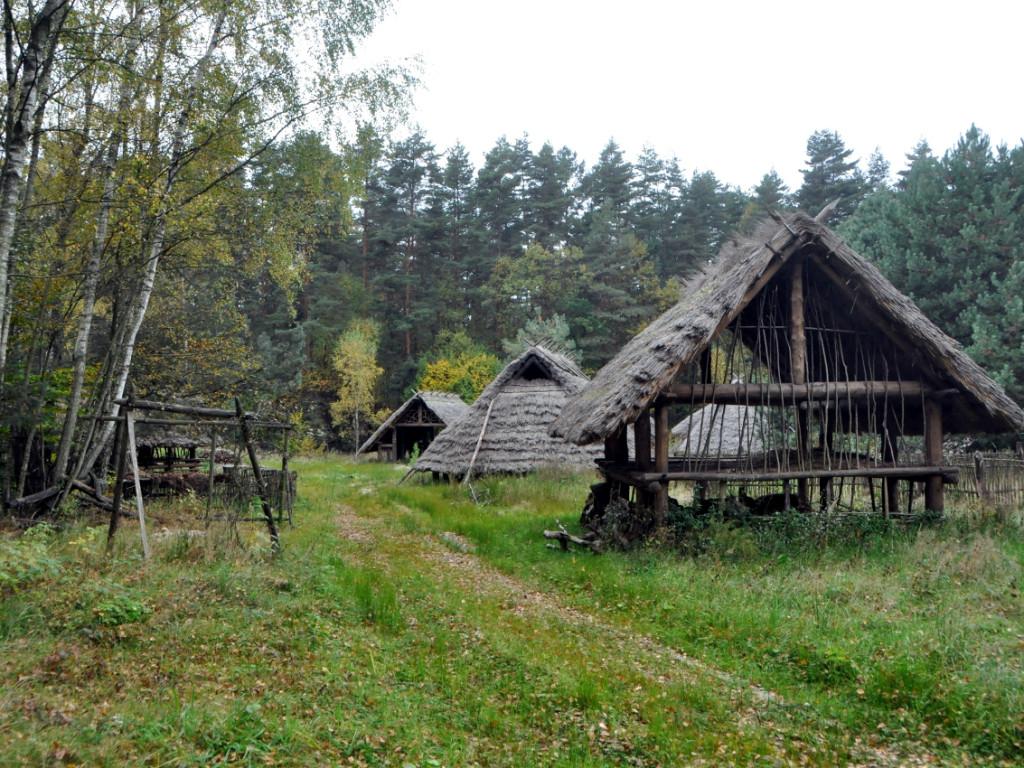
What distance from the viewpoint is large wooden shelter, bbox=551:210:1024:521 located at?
9438 millimetres

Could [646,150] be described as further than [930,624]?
Yes

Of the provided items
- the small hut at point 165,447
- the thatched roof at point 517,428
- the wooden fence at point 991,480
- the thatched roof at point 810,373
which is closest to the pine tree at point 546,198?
the thatched roof at point 517,428

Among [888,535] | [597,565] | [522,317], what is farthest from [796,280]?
[522,317]

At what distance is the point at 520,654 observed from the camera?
5688mm

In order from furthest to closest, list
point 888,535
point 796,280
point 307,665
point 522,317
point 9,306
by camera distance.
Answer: point 522,317
point 796,280
point 888,535
point 9,306
point 307,665

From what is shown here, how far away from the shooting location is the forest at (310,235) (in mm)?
9305

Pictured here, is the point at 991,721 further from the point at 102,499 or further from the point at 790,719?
the point at 102,499

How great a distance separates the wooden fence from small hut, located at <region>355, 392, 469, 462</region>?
18980 mm

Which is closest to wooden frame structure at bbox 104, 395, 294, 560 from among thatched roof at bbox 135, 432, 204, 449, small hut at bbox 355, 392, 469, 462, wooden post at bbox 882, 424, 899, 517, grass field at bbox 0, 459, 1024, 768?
grass field at bbox 0, 459, 1024, 768

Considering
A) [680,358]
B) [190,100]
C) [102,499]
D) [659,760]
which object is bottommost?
[659,760]

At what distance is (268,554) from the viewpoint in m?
8.52

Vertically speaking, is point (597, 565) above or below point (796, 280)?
below

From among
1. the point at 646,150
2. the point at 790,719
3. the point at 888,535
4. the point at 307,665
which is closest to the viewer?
the point at 790,719

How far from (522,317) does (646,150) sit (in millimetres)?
15957
